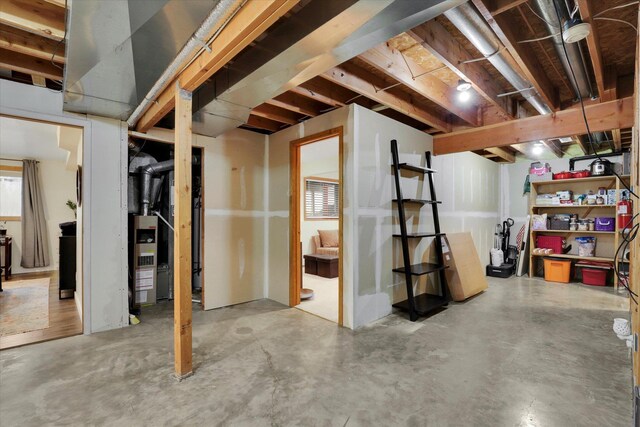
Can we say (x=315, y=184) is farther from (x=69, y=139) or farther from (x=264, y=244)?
(x=69, y=139)

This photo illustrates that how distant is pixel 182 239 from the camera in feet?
7.43

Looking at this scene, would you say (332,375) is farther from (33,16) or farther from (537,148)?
(537,148)

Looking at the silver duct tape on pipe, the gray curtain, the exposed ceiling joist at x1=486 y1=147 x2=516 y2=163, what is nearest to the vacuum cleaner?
the exposed ceiling joist at x1=486 y1=147 x2=516 y2=163

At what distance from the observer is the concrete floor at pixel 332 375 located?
1.86m

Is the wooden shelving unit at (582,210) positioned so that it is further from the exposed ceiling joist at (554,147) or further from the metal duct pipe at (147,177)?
the metal duct pipe at (147,177)

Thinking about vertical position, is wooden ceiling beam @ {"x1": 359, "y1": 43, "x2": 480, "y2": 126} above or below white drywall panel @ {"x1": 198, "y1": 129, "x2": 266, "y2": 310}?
above

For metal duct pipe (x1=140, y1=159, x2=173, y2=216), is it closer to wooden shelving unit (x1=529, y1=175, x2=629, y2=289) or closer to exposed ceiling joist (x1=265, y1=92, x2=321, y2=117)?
exposed ceiling joist (x1=265, y1=92, x2=321, y2=117)

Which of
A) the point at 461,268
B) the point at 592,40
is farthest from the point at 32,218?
the point at 592,40

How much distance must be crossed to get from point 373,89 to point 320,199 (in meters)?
4.30

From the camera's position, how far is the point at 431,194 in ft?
13.7

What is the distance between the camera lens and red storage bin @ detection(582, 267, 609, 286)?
521cm

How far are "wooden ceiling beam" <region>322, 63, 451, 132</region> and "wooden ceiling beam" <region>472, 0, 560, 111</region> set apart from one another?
45.2 inches

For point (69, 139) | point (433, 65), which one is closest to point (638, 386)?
Answer: point (433, 65)

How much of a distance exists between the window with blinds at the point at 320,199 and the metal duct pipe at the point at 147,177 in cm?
324
